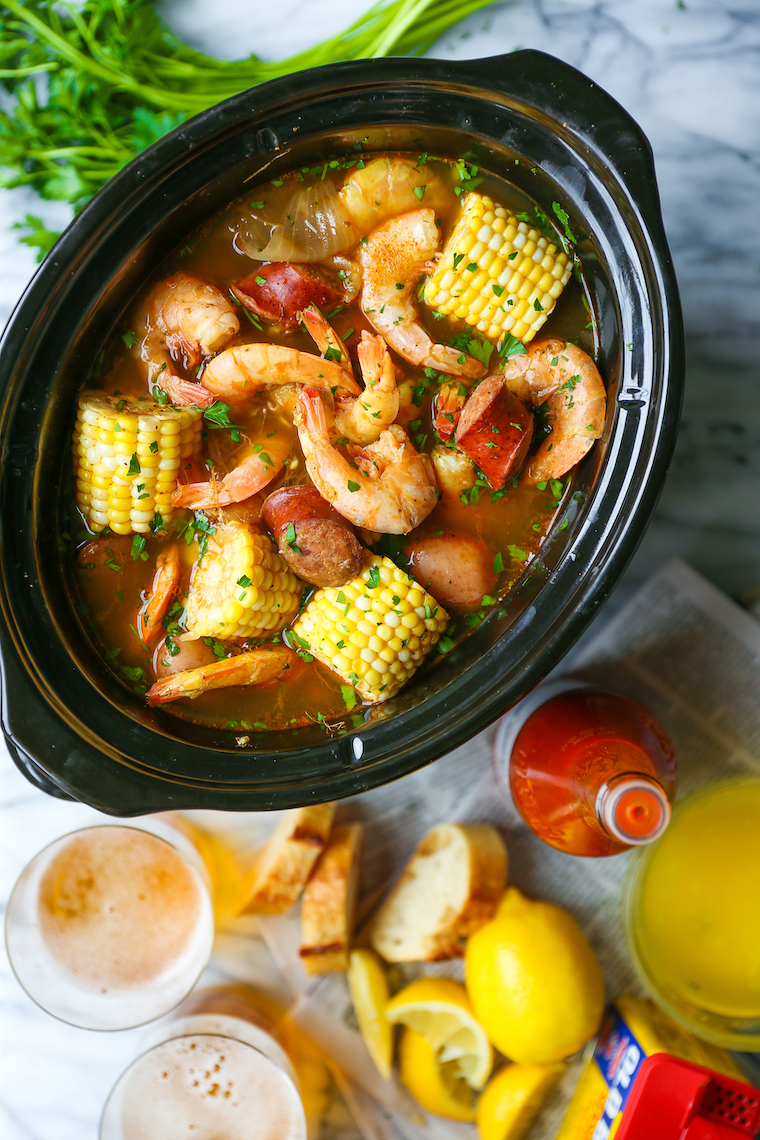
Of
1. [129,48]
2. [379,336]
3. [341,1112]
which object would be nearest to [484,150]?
[379,336]

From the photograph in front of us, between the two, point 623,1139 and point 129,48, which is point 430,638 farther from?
point 129,48

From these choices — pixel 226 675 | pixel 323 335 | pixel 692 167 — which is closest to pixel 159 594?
pixel 226 675

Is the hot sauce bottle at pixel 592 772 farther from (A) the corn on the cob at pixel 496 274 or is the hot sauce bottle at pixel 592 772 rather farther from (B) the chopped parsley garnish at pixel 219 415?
(B) the chopped parsley garnish at pixel 219 415

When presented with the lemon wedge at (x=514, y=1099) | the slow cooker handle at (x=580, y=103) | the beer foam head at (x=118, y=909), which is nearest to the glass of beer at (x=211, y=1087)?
the beer foam head at (x=118, y=909)

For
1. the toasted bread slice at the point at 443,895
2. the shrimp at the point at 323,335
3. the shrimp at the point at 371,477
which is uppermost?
the shrimp at the point at 323,335

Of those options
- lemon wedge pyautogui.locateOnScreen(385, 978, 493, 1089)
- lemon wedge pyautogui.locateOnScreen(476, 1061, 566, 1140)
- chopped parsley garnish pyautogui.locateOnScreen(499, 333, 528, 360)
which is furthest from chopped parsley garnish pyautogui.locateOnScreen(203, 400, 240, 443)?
lemon wedge pyautogui.locateOnScreen(476, 1061, 566, 1140)

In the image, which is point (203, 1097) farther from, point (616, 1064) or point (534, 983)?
point (616, 1064)

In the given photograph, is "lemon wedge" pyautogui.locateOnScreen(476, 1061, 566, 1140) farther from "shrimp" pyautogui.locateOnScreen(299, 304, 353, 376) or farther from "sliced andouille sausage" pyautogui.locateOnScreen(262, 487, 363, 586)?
"shrimp" pyautogui.locateOnScreen(299, 304, 353, 376)
